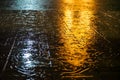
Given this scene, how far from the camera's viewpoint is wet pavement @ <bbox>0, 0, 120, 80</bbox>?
6.64 m

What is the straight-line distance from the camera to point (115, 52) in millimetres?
8438

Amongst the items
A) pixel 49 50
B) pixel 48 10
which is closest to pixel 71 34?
pixel 49 50

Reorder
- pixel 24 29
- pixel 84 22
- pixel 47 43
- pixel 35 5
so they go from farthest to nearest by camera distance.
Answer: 1. pixel 35 5
2. pixel 84 22
3. pixel 24 29
4. pixel 47 43

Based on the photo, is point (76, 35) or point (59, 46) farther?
point (76, 35)

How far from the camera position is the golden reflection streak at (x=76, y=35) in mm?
7930

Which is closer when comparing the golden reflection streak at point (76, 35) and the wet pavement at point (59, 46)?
the wet pavement at point (59, 46)

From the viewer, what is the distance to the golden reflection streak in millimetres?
7930

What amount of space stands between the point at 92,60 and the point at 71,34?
3.17m

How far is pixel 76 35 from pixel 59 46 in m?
1.71

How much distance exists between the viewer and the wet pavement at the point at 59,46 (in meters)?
6.64

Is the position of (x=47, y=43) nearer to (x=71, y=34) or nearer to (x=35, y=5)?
(x=71, y=34)

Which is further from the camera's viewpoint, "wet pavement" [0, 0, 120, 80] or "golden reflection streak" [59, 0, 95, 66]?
"golden reflection streak" [59, 0, 95, 66]

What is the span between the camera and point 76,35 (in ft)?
34.5

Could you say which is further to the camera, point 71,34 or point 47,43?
point 71,34
